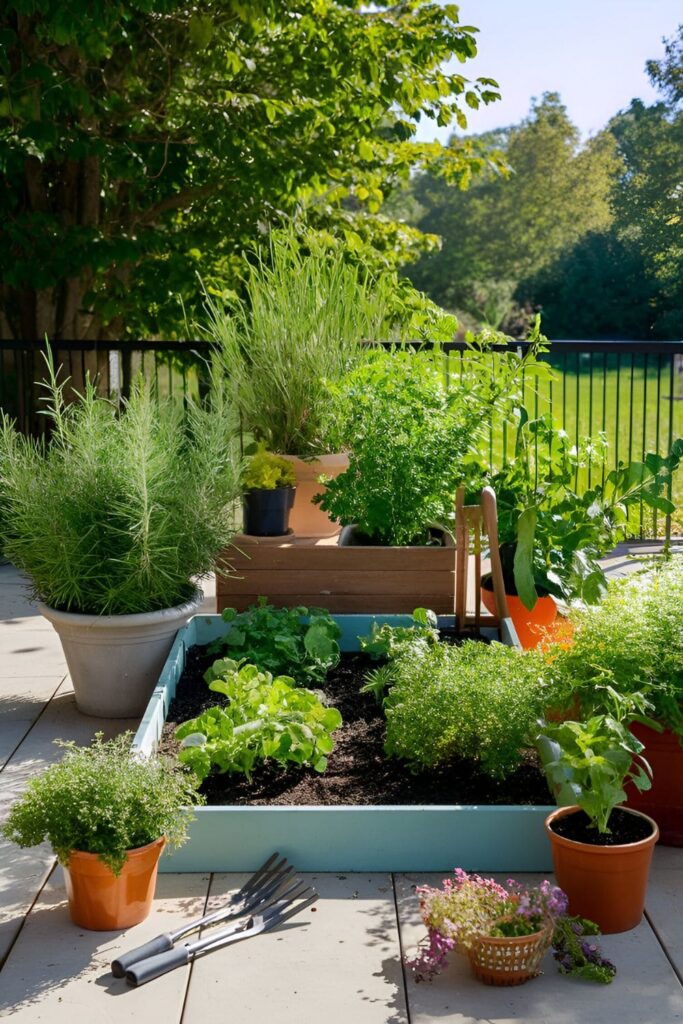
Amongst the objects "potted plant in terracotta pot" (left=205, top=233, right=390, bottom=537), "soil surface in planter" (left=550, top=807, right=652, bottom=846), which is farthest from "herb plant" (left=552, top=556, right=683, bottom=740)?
"potted plant in terracotta pot" (left=205, top=233, right=390, bottom=537)

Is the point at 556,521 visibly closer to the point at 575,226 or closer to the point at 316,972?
the point at 316,972

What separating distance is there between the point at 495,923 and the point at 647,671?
74 centimetres

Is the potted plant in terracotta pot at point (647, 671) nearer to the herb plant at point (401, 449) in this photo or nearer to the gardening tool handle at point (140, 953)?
the gardening tool handle at point (140, 953)

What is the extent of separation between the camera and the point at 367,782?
2.82m

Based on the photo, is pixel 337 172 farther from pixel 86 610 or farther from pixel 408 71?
pixel 86 610

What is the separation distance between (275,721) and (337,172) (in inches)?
214

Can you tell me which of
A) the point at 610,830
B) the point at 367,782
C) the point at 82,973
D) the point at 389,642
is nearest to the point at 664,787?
the point at 610,830

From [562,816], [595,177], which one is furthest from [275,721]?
[595,177]

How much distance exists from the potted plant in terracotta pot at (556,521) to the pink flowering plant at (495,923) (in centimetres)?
153

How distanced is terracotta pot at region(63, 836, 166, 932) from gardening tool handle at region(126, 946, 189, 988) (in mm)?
173

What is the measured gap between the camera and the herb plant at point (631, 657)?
262 cm

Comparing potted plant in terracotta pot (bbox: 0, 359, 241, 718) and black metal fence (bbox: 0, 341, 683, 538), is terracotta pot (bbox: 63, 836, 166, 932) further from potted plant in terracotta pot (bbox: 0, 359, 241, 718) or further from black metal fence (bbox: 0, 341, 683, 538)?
black metal fence (bbox: 0, 341, 683, 538)

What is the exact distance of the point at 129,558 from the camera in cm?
341

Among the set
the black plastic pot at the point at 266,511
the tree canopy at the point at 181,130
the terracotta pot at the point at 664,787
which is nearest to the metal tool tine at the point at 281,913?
the terracotta pot at the point at 664,787
